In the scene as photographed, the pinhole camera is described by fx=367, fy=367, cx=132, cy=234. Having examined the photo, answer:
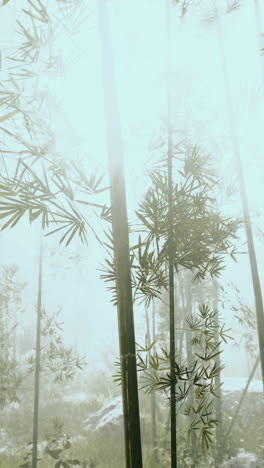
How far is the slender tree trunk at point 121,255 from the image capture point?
1.49 m

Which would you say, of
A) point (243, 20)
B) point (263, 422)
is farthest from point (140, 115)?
point (263, 422)

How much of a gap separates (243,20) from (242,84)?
2.17 ft

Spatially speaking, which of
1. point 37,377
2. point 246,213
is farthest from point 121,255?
point 37,377

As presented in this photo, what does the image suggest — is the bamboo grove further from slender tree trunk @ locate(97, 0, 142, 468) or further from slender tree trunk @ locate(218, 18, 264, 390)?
slender tree trunk @ locate(218, 18, 264, 390)

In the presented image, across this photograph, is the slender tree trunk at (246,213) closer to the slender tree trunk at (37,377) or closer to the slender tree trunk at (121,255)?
the slender tree trunk at (121,255)

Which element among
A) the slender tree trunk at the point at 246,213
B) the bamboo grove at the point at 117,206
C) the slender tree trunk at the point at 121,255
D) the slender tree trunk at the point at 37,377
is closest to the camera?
the slender tree trunk at the point at 121,255

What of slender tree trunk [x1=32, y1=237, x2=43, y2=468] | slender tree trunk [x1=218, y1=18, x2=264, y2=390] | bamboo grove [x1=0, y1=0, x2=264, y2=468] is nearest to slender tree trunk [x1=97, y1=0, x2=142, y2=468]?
bamboo grove [x1=0, y1=0, x2=264, y2=468]

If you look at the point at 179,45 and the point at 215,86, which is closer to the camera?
the point at 179,45

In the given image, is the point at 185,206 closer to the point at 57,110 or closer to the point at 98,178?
the point at 98,178

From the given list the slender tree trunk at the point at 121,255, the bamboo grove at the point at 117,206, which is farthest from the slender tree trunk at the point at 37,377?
the slender tree trunk at the point at 121,255

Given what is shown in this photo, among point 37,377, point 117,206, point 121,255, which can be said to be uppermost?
point 117,206

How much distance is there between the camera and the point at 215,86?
177 inches

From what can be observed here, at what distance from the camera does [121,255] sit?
1.65m

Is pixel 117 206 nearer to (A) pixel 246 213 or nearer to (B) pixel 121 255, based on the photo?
(B) pixel 121 255
